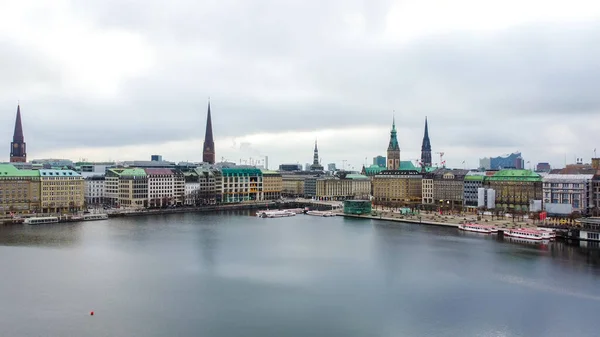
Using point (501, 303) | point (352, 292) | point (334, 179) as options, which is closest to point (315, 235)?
point (352, 292)

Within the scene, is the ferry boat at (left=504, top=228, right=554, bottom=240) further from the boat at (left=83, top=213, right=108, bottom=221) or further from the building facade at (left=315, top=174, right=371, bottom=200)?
the building facade at (left=315, top=174, right=371, bottom=200)

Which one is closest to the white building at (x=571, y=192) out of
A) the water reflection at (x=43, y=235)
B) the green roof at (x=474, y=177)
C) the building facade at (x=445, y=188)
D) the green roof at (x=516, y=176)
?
the green roof at (x=516, y=176)

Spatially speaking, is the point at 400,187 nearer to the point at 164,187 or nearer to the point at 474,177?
the point at 474,177

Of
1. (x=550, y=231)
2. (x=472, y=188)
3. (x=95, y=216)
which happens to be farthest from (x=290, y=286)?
(x=472, y=188)

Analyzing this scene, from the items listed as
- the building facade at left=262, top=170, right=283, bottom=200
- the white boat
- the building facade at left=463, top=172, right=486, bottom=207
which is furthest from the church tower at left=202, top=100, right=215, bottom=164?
the white boat

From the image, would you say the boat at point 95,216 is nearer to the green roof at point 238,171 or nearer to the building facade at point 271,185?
the green roof at point 238,171

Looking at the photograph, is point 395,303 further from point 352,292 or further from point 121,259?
point 121,259

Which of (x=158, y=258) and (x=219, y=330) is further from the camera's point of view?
(x=158, y=258)
